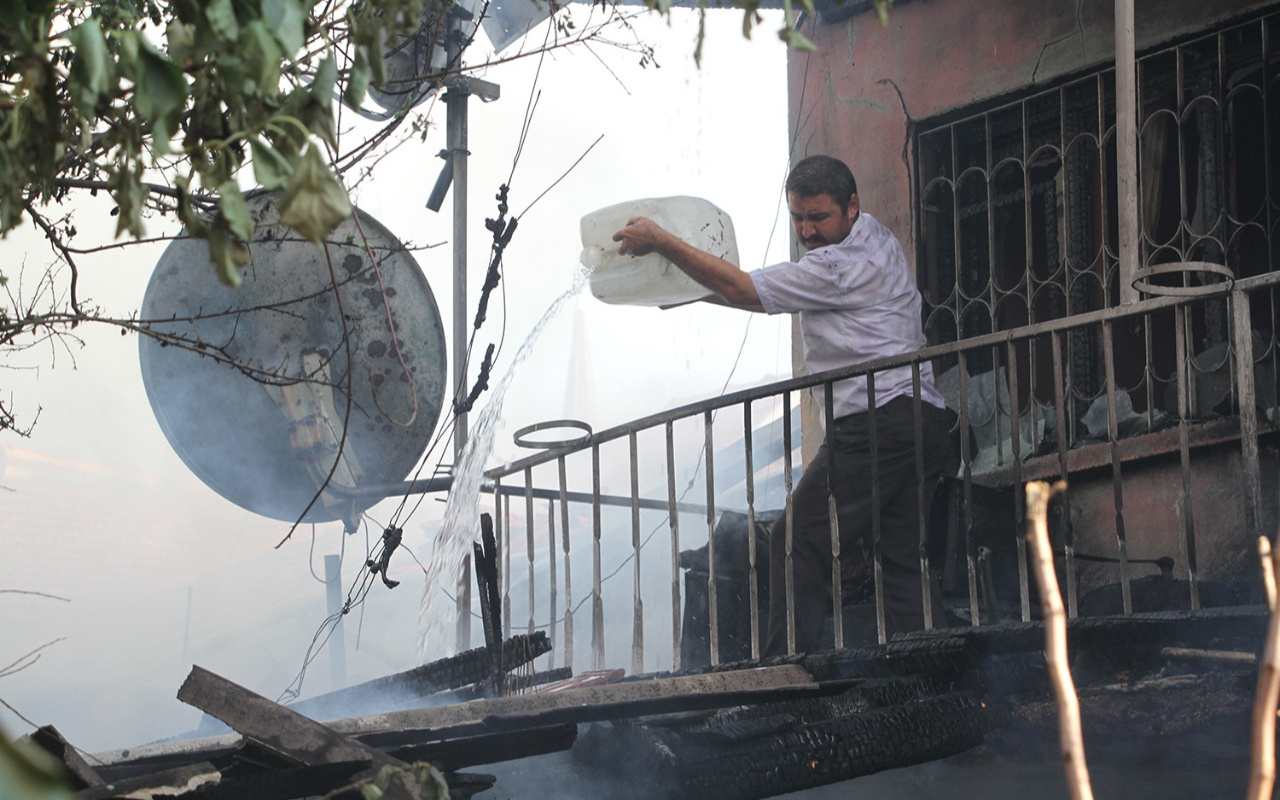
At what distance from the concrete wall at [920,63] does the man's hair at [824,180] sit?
6.55 feet

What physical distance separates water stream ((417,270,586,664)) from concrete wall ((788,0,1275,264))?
2.49 meters

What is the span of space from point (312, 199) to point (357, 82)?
0.28 metres

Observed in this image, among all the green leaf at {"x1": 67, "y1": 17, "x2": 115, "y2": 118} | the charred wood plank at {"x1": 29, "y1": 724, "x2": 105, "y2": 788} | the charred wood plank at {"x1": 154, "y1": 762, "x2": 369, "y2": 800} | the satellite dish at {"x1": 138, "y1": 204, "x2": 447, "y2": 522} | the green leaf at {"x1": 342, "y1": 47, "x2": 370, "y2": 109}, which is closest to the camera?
the green leaf at {"x1": 67, "y1": 17, "x2": 115, "y2": 118}

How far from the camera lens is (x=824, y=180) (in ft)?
17.2

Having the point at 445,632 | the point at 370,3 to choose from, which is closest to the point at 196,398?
the point at 445,632

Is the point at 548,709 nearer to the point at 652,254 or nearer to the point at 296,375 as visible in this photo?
the point at 652,254

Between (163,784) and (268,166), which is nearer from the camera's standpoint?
(268,166)

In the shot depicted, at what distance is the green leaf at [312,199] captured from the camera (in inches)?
56.1

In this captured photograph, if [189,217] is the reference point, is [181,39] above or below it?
above

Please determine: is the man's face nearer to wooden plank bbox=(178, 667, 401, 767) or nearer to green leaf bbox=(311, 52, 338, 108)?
wooden plank bbox=(178, 667, 401, 767)

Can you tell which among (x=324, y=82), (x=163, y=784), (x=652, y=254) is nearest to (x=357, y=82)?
(x=324, y=82)

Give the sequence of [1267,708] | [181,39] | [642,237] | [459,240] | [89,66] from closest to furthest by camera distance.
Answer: [1267,708], [89,66], [181,39], [642,237], [459,240]

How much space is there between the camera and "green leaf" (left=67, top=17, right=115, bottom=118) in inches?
54.7

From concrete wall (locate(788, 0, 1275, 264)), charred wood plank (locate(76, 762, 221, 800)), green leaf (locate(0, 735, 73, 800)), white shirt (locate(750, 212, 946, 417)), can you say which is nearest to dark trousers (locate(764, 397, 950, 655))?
white shirt (locate(750, 212, 946, 417))
